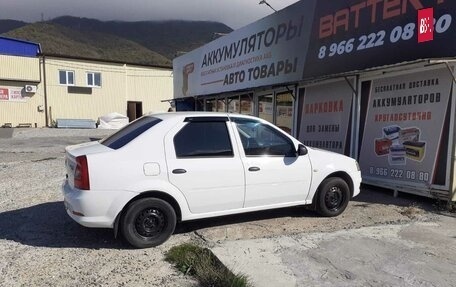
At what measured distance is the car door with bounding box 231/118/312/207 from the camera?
20.8 ft

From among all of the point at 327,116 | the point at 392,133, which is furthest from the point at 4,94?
the point at 392,133

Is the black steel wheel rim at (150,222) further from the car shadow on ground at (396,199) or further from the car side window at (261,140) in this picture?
the car shadow on ground at (396,199)

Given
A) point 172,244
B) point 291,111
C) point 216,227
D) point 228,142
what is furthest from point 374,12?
point 172,244

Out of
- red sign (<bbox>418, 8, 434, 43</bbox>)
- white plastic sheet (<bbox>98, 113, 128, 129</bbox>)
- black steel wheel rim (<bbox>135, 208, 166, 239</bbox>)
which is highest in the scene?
red sign (<bbox>418, 8, 434, 43</bbox>)

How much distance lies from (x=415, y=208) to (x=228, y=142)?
3.67 m

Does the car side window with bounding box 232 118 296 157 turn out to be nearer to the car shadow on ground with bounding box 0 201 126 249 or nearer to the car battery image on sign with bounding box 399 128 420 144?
the car shadow on ground with bounding box 0 201 126 249

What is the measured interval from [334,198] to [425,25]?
12.2 ft

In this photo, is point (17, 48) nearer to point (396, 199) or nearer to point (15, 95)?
point (15, 95)

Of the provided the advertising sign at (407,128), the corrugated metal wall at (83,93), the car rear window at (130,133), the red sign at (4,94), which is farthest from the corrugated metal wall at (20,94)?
the car rear window at (130,133)

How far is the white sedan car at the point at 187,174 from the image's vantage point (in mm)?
5430

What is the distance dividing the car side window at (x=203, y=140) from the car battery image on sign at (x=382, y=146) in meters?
4.41

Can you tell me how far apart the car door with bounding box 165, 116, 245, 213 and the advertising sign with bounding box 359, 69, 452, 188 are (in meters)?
4.04

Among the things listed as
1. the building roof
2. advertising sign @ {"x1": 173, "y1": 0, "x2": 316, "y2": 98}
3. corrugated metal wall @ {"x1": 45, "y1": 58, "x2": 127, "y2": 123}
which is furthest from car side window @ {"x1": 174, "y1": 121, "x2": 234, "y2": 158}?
corrugated metal wall @ {"x1": 45, "y1": 58, "x2": 127, "y2": 123}

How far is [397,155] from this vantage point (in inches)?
355
